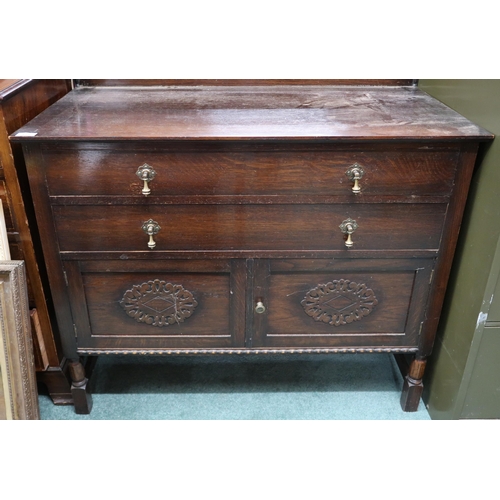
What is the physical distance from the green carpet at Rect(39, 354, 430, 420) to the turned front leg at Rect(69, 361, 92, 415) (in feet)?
0.07

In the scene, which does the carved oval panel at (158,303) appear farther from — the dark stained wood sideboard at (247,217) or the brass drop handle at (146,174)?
the brass drop handle at (146,174)

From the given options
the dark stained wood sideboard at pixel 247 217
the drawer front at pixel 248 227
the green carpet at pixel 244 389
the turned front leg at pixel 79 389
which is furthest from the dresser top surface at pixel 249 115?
the green carpet at pixel 244 389

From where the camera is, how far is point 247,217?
3.48 ft

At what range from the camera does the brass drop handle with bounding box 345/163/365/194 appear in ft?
3.30

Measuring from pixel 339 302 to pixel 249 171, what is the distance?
0.39 meters

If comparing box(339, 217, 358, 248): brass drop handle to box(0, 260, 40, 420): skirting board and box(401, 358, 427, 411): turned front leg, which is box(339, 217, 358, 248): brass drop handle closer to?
box(401, 358, 427, 411): turned front leg

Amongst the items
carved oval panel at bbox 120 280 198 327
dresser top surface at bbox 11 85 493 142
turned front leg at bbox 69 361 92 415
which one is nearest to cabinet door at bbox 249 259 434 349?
carved oval panel at bbox 120 280 198 327

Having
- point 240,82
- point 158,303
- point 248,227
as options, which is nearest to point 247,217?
point 248,227

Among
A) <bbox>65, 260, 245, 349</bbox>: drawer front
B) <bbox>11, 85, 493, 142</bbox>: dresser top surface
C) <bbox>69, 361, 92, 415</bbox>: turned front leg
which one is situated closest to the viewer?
<bbox>11, 85, 493, 142</bbox>: dresser top surface

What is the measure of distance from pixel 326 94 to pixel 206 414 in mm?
895

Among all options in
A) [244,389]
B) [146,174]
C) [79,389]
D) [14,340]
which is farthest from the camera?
[244,389]

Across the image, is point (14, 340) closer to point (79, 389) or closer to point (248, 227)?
point (79, 389)

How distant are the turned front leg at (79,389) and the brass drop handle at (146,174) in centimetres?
53

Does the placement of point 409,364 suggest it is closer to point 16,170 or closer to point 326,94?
point 326,94
